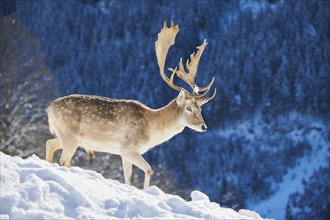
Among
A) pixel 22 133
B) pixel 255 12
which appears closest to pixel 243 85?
pixel 255 12

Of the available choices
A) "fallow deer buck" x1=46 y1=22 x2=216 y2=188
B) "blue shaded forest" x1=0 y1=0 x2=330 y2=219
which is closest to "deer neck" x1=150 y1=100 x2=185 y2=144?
"fallow deer buck" x1=46 y1=22 x2=216 y2=188

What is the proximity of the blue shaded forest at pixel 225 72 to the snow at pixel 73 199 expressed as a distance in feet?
73.3

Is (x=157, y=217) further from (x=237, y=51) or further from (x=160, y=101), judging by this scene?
(x=237, y=51)

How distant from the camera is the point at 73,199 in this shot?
28.8ft

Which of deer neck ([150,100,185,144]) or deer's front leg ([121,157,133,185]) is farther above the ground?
deer neck ([150,100,185,144])

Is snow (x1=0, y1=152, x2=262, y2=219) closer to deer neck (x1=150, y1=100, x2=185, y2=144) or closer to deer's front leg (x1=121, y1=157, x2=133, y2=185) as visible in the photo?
deer's front leg (x1=121, y1=157, x2=133, y2=185)

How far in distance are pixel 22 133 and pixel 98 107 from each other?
12784 millimetres

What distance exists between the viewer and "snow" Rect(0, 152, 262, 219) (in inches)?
335

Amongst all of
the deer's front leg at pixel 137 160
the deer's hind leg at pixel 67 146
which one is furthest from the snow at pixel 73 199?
the deer's front leg at pixel 137 160

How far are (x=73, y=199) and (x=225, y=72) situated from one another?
58034 millimetres

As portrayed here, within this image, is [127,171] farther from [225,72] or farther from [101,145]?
[225,72]

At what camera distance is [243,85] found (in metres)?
64.7

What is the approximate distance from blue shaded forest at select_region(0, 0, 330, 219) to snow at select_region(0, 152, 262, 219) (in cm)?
2234

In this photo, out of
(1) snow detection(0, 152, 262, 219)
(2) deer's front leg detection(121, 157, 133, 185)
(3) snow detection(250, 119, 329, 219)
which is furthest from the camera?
(3) snow detection(250, 119, 329, 219)
